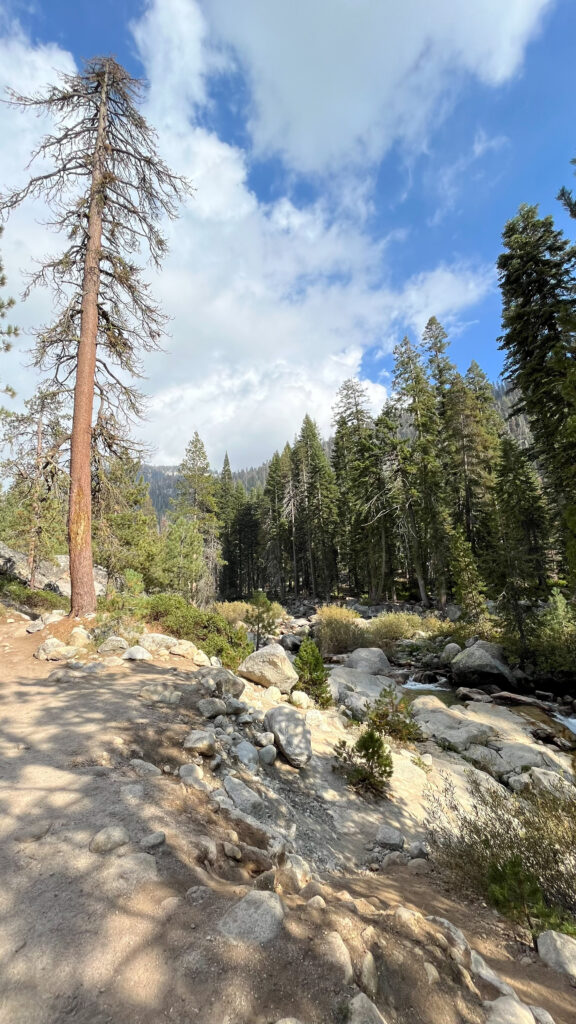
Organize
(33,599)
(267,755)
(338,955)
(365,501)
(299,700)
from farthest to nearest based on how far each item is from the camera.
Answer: (365,501) < (33,599) < (299,700) < (267,755) < (338,955)

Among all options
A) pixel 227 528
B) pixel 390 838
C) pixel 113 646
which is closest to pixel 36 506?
pixel 113 646

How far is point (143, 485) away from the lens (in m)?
22.1

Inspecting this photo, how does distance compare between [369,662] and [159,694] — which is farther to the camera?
[369,662]

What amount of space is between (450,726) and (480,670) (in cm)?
457

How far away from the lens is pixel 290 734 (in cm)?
572

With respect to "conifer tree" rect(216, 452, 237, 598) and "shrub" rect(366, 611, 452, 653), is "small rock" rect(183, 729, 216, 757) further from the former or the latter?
"conifer tree" rect(216, 452, 237, 598)

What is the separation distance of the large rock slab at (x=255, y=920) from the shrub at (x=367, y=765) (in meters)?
4.01

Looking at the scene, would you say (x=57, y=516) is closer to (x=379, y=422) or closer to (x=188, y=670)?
(x=188, y=670)

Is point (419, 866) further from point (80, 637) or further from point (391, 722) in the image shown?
point (80, 637)

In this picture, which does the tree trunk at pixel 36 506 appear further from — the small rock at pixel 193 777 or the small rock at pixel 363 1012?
the small rock at pixel 363 1012

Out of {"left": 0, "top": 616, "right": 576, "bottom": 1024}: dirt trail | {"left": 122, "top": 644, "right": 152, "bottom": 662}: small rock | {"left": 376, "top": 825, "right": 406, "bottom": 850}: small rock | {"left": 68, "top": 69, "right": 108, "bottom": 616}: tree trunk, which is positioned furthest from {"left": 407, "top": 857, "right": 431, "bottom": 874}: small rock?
{"left": 68, "top": 69, "right": 108, "bottom": 616}: tree trunk

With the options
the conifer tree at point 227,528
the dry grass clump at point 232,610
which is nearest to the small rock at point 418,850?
the dry grass clump at point 232,610

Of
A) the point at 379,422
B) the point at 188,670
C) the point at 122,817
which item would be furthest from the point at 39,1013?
the point at 379,422

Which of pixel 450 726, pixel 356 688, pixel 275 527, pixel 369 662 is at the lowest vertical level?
pixel 450 726
